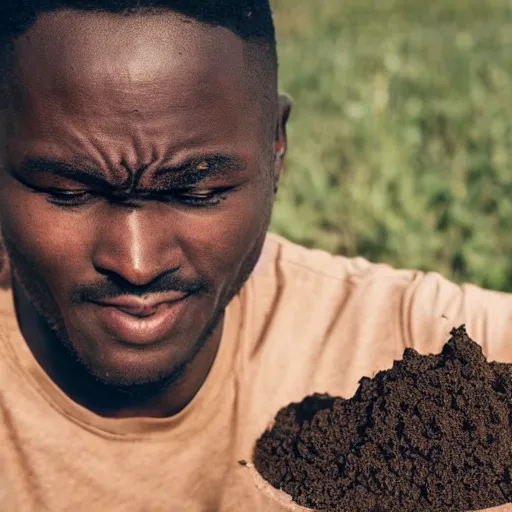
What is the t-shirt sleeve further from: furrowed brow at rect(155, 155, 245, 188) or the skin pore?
furrowed brow at rect(155, 155, 245, 188)

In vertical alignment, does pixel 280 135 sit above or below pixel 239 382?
above

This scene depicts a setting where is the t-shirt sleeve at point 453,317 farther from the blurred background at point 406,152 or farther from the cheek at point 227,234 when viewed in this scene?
the blurred background at point 406,152

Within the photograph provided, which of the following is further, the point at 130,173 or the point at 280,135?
the point at 280,135

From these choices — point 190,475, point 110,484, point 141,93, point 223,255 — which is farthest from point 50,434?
point 141,93

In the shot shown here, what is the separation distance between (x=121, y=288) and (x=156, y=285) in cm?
9

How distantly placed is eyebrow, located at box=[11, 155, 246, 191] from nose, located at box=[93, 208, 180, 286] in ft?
0.28

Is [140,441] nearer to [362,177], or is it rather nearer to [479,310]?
[479,310]

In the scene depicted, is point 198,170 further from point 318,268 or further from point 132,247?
point 318,268

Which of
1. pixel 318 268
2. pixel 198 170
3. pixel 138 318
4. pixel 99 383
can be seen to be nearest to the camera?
pixel 198 170

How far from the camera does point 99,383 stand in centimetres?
313

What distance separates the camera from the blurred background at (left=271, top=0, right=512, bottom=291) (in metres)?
5.39

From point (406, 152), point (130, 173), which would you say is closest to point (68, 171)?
point (130, 173)

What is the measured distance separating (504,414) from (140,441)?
3.71ft

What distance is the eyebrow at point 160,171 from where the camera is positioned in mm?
2680
